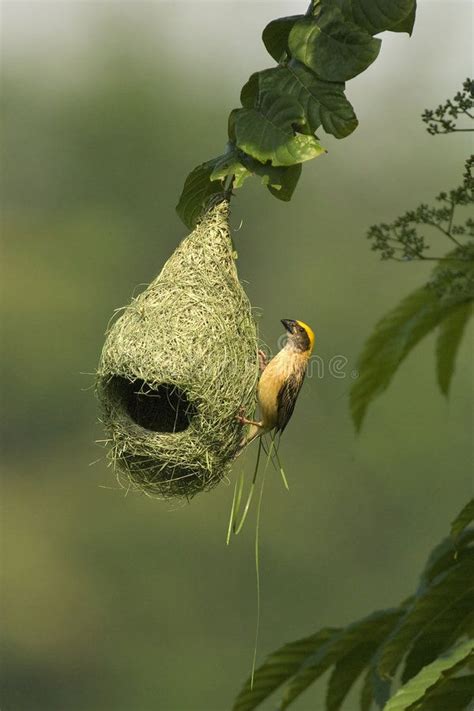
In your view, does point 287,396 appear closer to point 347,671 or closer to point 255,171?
point 255,171

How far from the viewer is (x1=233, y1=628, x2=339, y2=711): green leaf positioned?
10.8ft

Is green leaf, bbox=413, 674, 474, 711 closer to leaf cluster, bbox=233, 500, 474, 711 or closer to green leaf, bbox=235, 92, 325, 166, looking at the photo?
leaf cluster, bbox=233, 500, 474, 711

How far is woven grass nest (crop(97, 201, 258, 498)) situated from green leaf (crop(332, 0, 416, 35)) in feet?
2.87

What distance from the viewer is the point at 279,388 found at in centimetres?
382

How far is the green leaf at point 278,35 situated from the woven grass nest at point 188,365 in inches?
23.8

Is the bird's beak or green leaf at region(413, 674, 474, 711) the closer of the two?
green leaf at region(413, 674, 474, 711)

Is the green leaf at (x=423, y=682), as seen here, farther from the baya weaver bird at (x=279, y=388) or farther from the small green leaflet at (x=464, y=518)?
the baya weaver bird at (x=279, y=388)

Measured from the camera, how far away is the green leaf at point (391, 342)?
3.44 metres

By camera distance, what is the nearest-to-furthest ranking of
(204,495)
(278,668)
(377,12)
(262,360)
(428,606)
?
(428,606) → (377,12) → (278,668) → (262,360) → (204,495)

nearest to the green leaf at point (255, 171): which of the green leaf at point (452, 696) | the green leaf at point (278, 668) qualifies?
the green leaf at point (278, 668)

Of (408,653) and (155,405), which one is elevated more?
(155,405)

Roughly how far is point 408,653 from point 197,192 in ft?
5.80

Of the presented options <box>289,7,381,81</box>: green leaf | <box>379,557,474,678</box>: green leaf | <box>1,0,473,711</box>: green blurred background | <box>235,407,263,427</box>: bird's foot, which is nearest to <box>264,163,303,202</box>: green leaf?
<box>289,7,381,81</box>: green leaf

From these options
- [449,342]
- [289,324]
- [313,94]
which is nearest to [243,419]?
[289,324]
